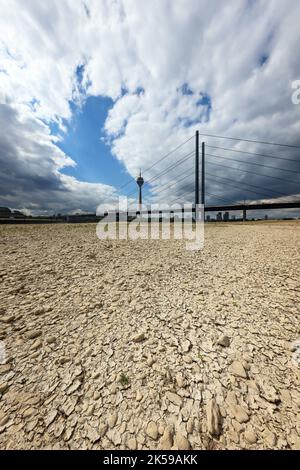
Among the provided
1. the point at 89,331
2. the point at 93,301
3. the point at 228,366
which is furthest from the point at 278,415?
the point at 93,301

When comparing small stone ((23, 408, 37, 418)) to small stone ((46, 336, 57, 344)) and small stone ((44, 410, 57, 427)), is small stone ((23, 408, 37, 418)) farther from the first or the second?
small stone ((46, 336, 57, 344))

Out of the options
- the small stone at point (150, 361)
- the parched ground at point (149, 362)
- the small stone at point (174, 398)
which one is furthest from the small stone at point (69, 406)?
the small stone at point (174, 398)

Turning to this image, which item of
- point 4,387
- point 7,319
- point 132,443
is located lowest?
point 132,443

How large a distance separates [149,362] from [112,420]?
0.84m

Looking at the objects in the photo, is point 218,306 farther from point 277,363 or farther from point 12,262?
point 12,262

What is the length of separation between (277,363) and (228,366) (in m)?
0.74

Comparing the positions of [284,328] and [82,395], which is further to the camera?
[284,328]

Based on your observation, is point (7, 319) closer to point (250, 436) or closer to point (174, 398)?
point (174, 398)

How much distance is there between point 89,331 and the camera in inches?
133

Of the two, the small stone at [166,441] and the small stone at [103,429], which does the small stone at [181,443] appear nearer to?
the small stone at [166,441]

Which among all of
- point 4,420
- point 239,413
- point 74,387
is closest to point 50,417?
point 74,387

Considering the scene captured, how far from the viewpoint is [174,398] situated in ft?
7.35

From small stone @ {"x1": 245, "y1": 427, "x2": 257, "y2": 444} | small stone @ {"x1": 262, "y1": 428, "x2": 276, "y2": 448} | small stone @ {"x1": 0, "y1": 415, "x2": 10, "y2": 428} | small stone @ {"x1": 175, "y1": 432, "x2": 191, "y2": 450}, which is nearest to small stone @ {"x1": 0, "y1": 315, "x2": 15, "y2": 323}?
small stone @ {"x1": 0, "y1": 415, "x2": 10, "y2": 428}

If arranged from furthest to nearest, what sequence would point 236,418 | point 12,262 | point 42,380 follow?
point 12,262 → point 42,380 → point 236,418
